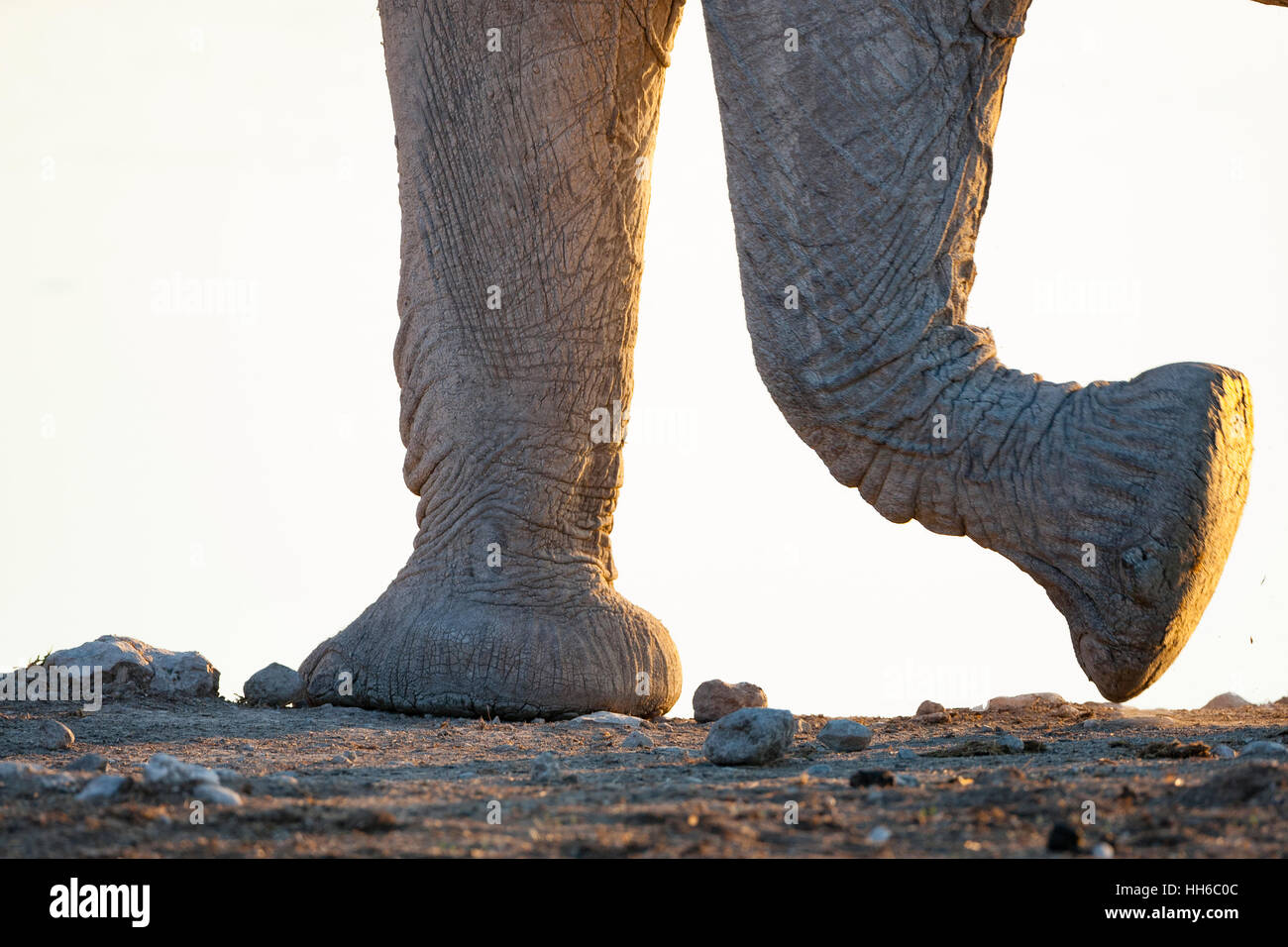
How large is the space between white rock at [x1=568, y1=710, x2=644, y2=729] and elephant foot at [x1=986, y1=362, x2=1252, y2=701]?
4.90 ft

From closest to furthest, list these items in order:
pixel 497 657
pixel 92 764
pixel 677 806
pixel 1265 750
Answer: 1. pixel 677 806
2. pixel 92 764
3. pixel 1265 750
4. pixel 497 657

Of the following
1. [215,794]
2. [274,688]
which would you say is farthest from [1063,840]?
[274,688]

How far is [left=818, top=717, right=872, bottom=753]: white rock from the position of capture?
368 cm

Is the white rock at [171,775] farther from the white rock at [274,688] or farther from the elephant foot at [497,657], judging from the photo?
the white rock at [274,688]

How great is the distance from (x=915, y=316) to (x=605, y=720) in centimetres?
163

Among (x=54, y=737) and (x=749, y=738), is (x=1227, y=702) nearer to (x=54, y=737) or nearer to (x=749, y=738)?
(x=749, y=738)

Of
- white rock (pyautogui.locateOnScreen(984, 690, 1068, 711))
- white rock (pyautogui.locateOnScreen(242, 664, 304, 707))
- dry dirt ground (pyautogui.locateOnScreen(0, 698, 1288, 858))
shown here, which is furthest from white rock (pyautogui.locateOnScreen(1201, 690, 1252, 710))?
white rock (pyautogui.locateOnScreen(242, 664, 304, 707))

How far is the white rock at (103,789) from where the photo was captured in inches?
94.2

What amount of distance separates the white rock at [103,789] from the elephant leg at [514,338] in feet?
7.74

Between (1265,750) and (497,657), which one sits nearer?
(1265,750)

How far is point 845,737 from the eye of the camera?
12.1 ft

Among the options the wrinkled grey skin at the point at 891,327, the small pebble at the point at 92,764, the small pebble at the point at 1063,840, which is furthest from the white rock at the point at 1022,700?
the small pebble at the point at 1063,840

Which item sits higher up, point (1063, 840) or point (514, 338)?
point (514, 338)
